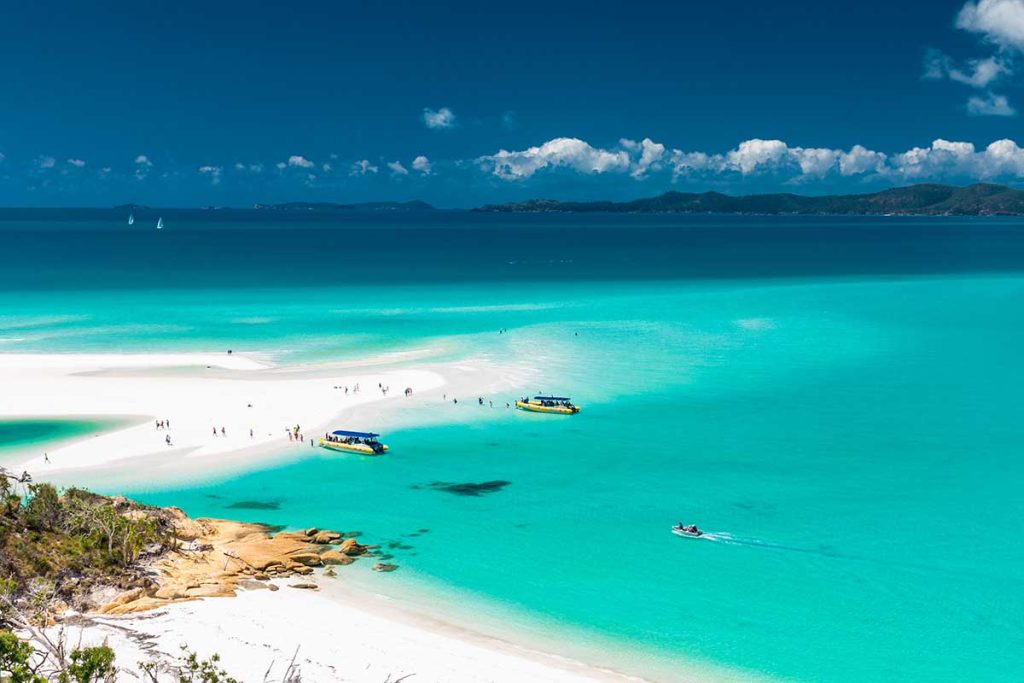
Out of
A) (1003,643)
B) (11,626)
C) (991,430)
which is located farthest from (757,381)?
(11,626)

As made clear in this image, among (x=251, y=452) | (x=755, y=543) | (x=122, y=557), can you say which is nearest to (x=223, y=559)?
(x=122, y=557)

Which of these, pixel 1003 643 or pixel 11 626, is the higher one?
pixel 11 626

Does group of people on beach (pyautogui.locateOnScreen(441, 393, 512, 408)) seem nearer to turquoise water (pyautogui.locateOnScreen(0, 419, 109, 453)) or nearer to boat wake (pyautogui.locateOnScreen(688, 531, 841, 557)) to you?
turquoise water (pyautogui.locateOnScreen(0, 419, 109, 453))

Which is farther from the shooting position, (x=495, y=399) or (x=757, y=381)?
(x=757, y=381)

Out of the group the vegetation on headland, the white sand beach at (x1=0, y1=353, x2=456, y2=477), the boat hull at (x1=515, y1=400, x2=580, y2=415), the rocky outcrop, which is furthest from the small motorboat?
the white sand beach at (x1=0, y1=353, x2=456, y2=477)

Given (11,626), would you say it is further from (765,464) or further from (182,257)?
(182,257)

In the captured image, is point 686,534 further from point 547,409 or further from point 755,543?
point 547,409

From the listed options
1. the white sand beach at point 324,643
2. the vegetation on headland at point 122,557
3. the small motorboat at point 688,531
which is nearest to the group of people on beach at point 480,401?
the small motorboat at point 688,531

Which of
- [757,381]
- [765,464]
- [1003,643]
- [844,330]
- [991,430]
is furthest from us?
[844,330]

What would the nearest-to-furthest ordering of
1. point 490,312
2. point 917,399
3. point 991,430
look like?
point 991,430
point 917,399
point 490,312
